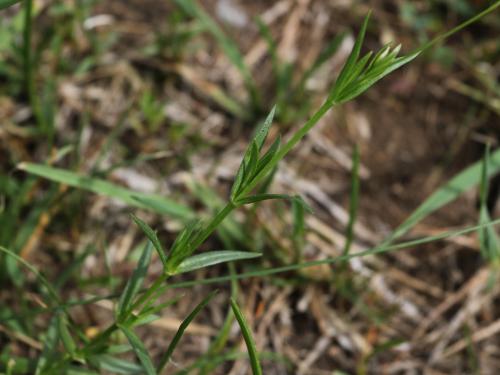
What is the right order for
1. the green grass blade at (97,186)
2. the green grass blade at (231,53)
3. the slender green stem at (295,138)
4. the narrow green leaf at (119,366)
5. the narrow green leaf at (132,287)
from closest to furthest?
the slender green stem at (295,138)
the narrow green leaf at (132,287)
the narrow green leaf at (119,366)
the green grass blade at (97,186)
the green grass blade at (231,53)

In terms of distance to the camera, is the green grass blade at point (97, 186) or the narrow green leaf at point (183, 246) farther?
the green grass blade at point (97, 186)

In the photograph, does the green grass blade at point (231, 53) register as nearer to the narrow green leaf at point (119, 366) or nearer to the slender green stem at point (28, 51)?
the slender green stem at point (28, 51)

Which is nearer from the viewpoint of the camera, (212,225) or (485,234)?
(212,225)

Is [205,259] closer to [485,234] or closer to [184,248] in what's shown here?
[184,248]

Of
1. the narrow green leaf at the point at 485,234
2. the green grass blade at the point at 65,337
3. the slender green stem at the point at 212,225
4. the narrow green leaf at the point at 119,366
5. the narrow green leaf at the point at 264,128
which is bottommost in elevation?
the narrow green leaf at the point at 119,366

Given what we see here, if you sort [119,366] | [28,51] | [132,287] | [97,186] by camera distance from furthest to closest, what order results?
1. [28,51]
2. [97,186]
3. [119,366]
4. [132,287]

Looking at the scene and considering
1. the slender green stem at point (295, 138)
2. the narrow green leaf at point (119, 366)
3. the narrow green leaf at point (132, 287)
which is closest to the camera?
the slender green stem at point (295, 138)

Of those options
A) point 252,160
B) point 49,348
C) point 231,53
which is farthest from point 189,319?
point 231,53

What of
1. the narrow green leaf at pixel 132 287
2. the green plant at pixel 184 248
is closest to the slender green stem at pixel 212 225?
the green plant at pixel 184 248

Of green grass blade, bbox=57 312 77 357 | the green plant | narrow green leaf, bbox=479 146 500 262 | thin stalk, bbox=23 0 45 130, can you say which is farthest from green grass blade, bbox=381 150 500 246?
thin stalk, bbox=23 0 45 130

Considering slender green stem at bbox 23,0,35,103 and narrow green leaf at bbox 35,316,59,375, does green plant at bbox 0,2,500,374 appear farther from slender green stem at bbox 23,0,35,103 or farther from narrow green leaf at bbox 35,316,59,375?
slender green stem at bbox 23,0,35,103
